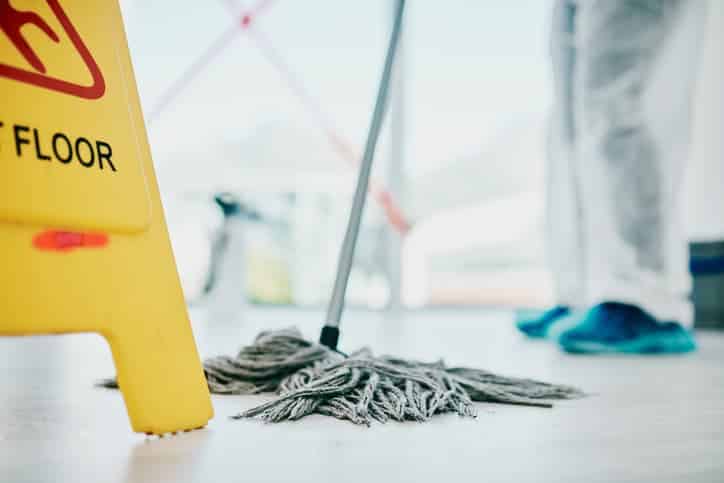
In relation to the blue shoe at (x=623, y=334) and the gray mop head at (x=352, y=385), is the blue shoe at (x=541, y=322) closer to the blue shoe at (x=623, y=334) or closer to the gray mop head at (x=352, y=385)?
the blue shoe at (x=623, y=334)

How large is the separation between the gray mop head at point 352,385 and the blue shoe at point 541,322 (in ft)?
3.18

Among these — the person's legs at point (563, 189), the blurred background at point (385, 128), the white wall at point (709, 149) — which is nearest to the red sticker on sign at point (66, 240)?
the person's legs at point (563, 189)

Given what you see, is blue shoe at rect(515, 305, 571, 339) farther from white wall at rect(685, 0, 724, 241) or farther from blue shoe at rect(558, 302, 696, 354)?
white wall at rect(685, 0, 724, 241)

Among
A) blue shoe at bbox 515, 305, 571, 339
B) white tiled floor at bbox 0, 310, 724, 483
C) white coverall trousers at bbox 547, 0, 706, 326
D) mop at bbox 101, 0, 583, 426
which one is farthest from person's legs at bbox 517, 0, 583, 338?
mop at bbox 101, 0, 583, 426

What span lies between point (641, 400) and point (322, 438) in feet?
1.41

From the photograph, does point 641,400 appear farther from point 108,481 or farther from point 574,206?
point 574,206

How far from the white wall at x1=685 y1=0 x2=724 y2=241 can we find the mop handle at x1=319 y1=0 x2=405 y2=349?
6.26 feet

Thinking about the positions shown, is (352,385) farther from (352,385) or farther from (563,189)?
(563,189)

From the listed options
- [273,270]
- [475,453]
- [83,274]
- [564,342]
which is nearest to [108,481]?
[83,274]

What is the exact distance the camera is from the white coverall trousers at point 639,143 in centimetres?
136

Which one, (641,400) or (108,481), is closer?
(108,481)

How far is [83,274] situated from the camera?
488 millimetres

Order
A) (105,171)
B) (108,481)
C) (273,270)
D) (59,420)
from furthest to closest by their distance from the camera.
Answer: (273,270) < (59,420) < (105,171) < (108,481)

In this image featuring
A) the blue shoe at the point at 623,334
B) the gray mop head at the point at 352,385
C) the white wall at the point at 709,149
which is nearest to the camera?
the gray mop head at the point at 352,385
